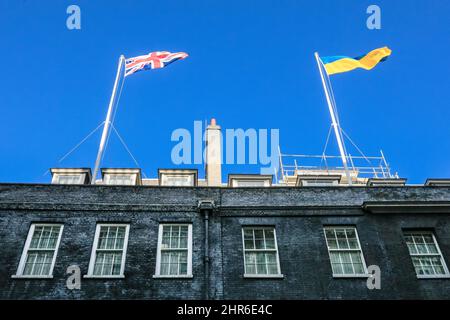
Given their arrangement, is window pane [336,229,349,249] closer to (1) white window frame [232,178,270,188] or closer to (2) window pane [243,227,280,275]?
(2) window pane [243,227,280,275]

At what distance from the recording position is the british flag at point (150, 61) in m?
24.3

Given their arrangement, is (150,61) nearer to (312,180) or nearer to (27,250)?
(312,180)

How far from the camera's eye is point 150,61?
2441 centimetres

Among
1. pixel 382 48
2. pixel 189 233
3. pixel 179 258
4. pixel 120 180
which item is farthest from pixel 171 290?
pixel 382 48

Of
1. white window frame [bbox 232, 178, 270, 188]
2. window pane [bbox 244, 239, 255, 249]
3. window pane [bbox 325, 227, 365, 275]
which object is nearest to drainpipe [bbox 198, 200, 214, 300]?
window pane [bbox 244, 239, 255, 249]

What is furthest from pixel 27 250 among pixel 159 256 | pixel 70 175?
pixel 70 175

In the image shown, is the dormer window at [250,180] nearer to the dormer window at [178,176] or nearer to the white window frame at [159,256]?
the dormer window at [178,176]

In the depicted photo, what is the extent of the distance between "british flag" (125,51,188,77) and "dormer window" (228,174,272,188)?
25.4 ft

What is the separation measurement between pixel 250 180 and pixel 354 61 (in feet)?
30.3

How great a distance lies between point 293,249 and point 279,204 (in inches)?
98.4

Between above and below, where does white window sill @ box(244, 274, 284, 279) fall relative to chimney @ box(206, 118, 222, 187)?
below

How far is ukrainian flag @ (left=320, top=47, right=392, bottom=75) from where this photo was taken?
78.3 feet
